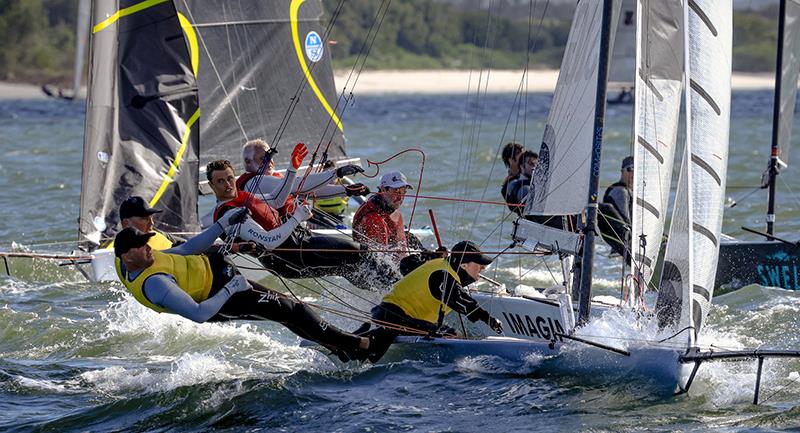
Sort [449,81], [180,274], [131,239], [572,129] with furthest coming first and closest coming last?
[449,81] < [572,129] < [180,274] < [131,239]

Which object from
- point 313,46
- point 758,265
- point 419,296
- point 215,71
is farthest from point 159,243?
point 758,265

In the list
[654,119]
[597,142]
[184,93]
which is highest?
[184,93]

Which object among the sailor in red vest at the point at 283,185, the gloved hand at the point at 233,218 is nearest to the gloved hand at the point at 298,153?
the sailor in red vest at the point at 283,185

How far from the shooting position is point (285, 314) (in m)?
6.34

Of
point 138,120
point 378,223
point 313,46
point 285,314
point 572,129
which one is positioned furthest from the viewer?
point 313,46

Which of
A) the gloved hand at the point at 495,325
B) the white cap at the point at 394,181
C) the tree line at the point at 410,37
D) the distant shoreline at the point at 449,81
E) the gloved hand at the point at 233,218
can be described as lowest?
the gloved hand at the point at 495,325

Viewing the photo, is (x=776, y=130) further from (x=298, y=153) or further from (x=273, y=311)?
(x=273, y=311)

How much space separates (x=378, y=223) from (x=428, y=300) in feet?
2.78

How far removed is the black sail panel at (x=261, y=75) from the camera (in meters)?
10.4

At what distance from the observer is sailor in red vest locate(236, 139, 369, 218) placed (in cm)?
706

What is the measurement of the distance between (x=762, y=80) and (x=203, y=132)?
4679 cm

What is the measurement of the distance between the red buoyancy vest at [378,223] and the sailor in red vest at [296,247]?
88 millimetres

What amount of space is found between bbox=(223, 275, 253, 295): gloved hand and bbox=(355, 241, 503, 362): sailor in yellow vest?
2.67 ft

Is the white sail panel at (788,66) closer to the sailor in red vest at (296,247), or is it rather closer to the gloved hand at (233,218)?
the sailor in red vest at (296,247)
